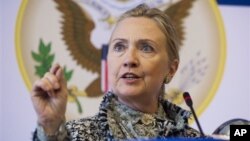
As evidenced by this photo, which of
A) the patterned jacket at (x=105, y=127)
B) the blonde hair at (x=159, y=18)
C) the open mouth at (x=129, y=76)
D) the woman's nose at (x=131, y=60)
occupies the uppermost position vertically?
the blonde hair at (x=159, y=18)

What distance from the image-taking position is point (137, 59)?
1408 mm

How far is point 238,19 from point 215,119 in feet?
1.92

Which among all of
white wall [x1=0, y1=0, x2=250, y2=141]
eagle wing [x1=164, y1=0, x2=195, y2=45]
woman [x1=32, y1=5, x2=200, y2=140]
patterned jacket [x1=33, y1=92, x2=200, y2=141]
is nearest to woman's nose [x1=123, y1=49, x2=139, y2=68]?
woman [x1=32, y1=5, x2=200, y2=140]

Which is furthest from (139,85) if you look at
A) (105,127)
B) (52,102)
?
(52,102)

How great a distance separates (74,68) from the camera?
93.0 inches

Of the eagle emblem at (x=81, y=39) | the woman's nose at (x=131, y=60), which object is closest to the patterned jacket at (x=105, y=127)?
the woman's nose at (x=131, y=60)

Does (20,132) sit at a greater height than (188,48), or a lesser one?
lesser

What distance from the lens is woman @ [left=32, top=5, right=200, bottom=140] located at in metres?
Answer: 1.33

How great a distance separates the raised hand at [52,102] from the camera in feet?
3.51

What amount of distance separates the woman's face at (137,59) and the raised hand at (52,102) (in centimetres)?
34

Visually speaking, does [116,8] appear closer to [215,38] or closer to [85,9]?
[85,9]

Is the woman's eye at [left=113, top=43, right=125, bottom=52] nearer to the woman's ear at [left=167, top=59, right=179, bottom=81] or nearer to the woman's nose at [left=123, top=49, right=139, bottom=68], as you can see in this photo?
the woman's nose at [left=123, top=49, right=139, bottom=68]

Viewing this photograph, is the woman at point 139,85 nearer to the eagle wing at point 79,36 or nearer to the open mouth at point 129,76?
the open mouth at point 129,76

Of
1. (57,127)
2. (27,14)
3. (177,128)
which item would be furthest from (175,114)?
(27,14)
